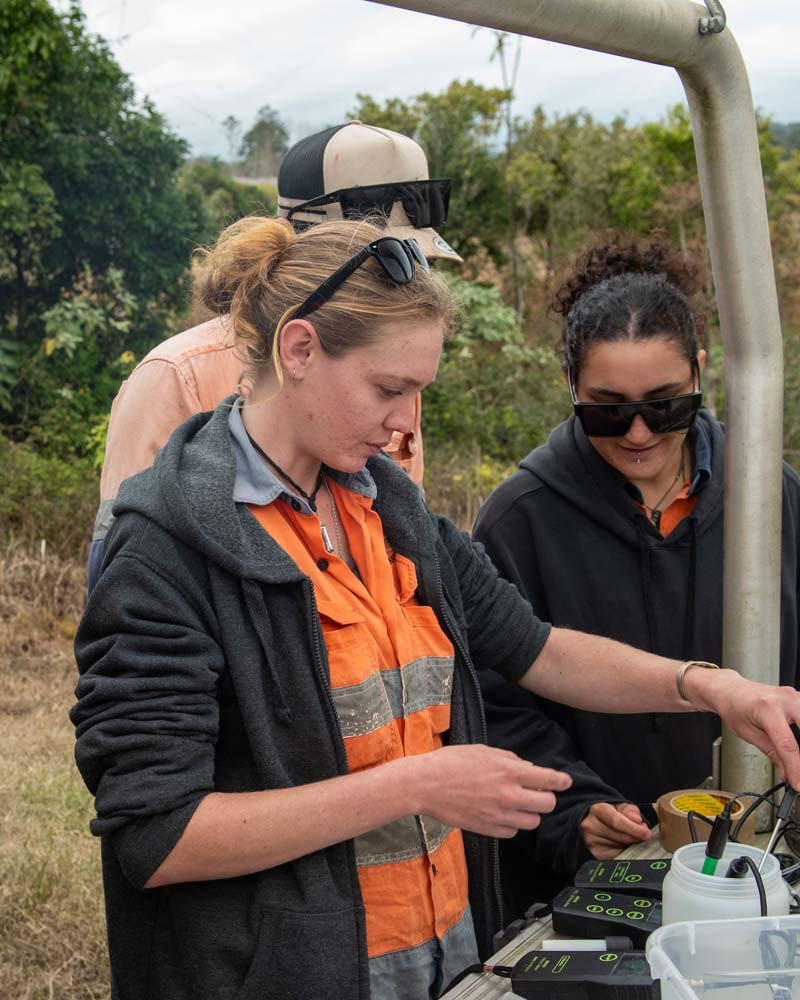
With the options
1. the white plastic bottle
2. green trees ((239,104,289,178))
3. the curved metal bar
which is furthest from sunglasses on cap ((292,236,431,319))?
green trees ((239,104,289,178))

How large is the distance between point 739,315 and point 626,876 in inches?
33.4

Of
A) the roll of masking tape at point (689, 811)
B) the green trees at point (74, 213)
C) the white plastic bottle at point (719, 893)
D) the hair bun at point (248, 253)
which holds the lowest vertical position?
the roll of masking tape at point (689, 811)

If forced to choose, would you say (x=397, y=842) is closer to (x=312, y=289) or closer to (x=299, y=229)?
(x=312, y=289)

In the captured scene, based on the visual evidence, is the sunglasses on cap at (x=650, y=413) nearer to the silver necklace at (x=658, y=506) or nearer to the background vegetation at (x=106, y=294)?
the silver necklace at (x=658, y=506)

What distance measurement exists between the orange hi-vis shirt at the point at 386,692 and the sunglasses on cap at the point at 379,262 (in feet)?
0.91

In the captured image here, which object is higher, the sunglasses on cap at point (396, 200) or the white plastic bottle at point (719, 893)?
the sunglasses on cap at point (396, 200)

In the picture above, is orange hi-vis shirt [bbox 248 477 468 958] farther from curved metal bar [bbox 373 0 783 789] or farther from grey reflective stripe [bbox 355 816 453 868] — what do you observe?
curved metal bar [bbox 373 0 783 789]

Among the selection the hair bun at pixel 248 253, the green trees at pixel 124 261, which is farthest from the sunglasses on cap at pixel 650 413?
the green trees at pixel 124 261

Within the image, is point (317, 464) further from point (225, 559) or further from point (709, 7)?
point (709, 7)

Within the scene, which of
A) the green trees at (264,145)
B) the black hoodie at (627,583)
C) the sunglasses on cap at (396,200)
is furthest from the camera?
the green trees at (264,145)

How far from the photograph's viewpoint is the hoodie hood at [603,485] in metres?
2.17

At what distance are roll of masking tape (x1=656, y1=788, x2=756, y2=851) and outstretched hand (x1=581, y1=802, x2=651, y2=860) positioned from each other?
42 mm

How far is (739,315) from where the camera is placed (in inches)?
67.7

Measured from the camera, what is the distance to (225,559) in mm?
1391
